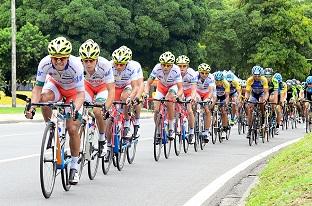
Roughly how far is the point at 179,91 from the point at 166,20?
36432mm

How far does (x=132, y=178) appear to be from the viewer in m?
12.3

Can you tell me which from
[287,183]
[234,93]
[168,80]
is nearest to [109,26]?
[234,93]

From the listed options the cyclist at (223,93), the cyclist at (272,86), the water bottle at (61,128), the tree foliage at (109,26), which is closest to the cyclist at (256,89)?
the cyclist at (223,93)

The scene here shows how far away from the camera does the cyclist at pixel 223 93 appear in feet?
69.2

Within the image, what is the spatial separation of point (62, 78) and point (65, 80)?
50 millimetres

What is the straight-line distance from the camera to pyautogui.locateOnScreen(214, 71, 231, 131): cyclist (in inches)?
830

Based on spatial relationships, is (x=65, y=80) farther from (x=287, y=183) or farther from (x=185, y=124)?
(x=185, y=124)

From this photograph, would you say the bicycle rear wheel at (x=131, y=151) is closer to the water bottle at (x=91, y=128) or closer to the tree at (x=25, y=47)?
the water bottle at (x=91, y=128)

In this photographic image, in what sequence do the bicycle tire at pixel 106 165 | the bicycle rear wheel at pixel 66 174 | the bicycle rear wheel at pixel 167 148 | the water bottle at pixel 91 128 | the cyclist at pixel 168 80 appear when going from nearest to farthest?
1. the bicycle rear wheel at pixel 66 174
2. the water bottle at pixel 91 128
3. the bicycle tire at pixel 106 165
4. the bicycle rear wheel at pixel 167 148
5. the cyclist at pixel 168 80

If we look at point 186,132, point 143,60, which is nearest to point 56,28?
point 143,60

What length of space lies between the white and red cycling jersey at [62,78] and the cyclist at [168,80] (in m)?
5.04

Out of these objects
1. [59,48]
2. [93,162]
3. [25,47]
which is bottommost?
[93,162]

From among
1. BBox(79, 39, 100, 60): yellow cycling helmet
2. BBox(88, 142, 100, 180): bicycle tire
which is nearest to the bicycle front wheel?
BBox(88, 142, 100, 180): bicycle tire

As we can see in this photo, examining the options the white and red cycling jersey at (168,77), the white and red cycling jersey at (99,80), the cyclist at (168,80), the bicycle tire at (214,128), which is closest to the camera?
the white and red cycling jersey at (99,80)
